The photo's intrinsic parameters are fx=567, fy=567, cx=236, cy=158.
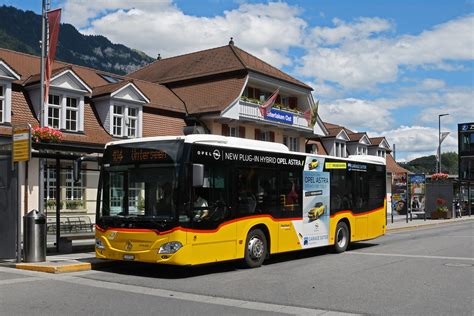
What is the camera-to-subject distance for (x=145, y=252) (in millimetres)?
11461

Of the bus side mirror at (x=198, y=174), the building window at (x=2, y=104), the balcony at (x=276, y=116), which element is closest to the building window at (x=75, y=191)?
the building window at (x=2, y=104)

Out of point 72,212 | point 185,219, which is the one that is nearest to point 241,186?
point 185,219

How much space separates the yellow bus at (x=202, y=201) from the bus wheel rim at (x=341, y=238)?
1.66 metres

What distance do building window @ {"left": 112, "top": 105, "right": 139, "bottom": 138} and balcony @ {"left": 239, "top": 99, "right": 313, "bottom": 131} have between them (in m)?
7.15

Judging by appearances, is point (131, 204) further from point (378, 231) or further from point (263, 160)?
point (378, 231)

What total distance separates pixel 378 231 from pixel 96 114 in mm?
15209

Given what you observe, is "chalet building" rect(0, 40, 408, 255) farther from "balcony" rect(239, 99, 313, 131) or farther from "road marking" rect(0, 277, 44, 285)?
"road marking" rect(0, 277, 44, 285)

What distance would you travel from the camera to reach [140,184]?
1194 cm

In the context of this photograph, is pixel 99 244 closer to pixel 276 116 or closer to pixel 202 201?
pixel 202 201

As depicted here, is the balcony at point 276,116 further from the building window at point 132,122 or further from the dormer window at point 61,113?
the dormer window at point 61,113

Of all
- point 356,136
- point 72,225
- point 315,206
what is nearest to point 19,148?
point 72,225

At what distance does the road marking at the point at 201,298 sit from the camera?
8.30m

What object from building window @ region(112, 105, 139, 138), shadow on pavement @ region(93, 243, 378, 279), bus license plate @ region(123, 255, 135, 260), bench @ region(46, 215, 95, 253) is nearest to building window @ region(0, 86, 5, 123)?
building window @ region(112, 105, 139, 138)

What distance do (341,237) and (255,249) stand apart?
4.63 meters
